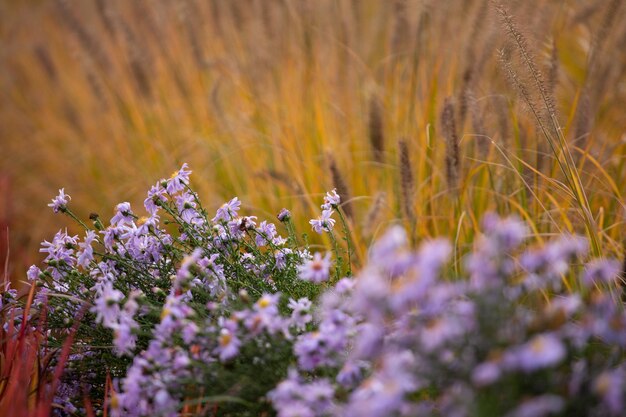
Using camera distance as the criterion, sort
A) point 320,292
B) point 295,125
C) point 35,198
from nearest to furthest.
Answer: point 320,292
point 295,125
point 35,198

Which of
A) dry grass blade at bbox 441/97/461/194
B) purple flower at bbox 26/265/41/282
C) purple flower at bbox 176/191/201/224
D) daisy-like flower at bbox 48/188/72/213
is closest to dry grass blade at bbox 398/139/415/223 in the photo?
dry grass blade at bbox 441/97/461/194

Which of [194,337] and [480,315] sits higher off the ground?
[194,337]

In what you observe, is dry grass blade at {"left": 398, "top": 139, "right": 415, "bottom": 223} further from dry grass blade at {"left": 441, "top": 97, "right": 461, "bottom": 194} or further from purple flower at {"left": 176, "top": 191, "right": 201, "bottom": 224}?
purple flower at {"left": 176, "top": 191, "right": 201, "bottom": 224}

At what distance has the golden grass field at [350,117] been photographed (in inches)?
94.8

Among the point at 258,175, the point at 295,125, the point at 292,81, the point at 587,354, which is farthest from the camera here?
the point at 292,81

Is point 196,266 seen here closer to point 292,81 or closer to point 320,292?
point 320,292

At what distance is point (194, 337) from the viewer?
5.09 ft

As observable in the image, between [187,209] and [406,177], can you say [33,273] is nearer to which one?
[187,209]

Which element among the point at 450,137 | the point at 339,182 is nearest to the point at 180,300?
the point at 339,182

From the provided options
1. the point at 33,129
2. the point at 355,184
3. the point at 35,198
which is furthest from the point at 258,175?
the point at 33,129

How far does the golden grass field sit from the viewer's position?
2408mm

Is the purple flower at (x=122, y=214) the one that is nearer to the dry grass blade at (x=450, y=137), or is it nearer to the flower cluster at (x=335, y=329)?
the flower cluster at (x=335, y=329)

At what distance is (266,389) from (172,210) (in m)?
0.64

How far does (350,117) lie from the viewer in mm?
3559
